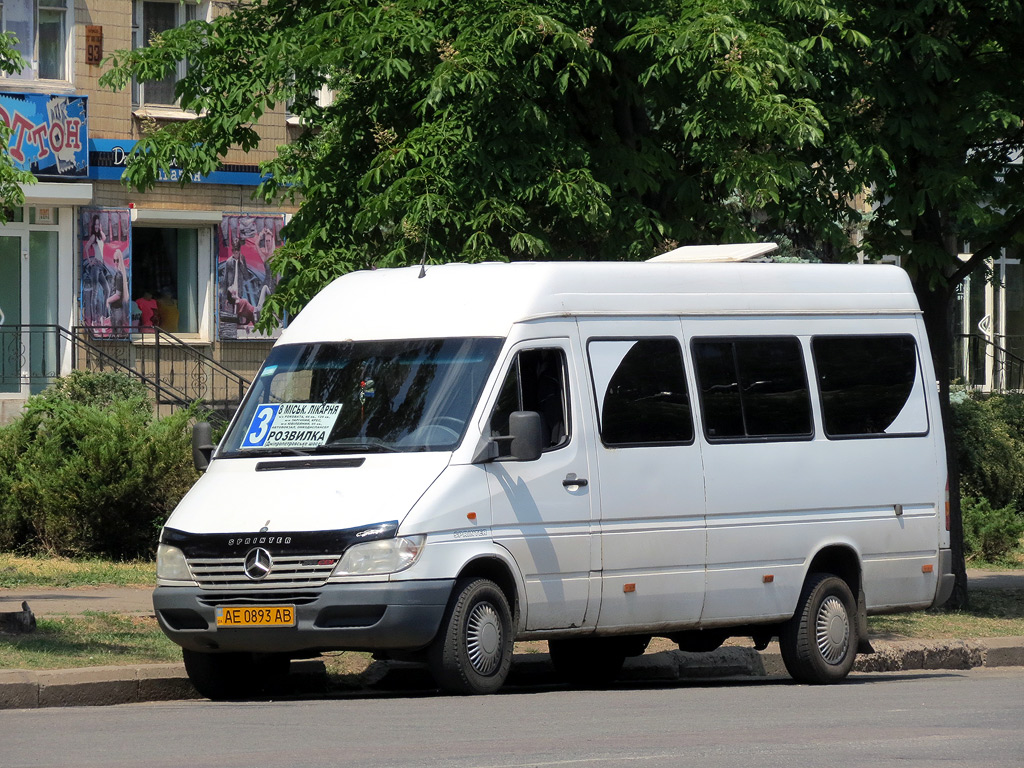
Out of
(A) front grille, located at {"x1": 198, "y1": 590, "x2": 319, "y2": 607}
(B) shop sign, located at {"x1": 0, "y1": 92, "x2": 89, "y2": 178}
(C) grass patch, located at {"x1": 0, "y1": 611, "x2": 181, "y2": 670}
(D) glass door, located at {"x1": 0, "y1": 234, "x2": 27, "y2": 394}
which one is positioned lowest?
(C) grass patch, located at {"x1": 0, "y1": 611, "x2": 181, "y2": 670}

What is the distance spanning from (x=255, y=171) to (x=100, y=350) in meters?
4.04

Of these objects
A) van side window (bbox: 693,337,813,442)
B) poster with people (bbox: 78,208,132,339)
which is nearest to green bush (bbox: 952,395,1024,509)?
poster with people (bbox: 78,208,132,339)

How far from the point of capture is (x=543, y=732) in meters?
8.45

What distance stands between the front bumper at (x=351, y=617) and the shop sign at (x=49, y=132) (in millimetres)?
18085

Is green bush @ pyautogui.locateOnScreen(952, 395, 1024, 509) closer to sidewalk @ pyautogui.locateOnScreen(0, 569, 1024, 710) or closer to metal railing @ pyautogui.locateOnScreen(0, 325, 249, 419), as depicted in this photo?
sidewalk @ pyautogui.locateOnScreen(0, 569, 1024, 710)

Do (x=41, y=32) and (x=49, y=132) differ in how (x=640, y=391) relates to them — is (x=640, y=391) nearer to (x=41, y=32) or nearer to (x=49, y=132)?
(x=49, y=132)

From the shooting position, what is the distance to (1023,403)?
28.2 m

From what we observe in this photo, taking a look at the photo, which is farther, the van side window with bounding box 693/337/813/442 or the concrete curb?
the van side window with bounding box 693/337/813/442

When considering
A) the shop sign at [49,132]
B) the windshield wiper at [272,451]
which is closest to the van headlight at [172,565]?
the windshield wiper at [272,451]

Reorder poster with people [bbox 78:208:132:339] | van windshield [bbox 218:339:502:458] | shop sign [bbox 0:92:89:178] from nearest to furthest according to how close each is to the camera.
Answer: van windshield [bbox 218:339:502:458] → shop sign [bbox 0:92:89:178] → poster with people [bbox 78:208:132:339]

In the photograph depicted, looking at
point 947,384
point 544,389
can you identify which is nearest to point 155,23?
point 947,384

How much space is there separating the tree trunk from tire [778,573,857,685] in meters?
4.64

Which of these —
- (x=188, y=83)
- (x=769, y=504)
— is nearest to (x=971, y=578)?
(x=769, y=504)

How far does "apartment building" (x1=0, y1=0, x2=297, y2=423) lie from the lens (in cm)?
2708
